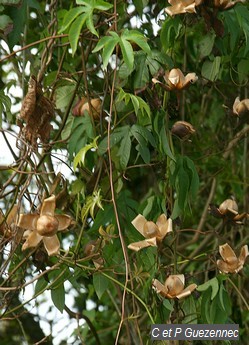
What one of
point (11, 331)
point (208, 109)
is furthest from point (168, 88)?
point (11, 331)

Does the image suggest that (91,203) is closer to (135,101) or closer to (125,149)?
(125,149)

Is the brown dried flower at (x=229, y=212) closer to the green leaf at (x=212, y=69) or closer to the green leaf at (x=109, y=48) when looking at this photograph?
the green leaf at (x=212, y=69)

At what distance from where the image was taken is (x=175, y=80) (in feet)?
5.49

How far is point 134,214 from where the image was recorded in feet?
6.04

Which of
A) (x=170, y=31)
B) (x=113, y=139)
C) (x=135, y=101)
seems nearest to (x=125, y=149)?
(x=113, y=139)

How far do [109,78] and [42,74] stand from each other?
151 millimetres

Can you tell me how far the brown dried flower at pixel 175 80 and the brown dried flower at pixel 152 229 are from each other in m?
0.23

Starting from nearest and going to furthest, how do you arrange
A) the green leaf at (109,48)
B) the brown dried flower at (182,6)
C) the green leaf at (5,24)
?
the green leaf at (109,48) < the brown dried flower at (182,6) < the green leaf at (5,24)

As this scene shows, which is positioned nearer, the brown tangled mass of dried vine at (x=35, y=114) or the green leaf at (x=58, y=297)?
the brown tangled mass of dried vine at (x=35, y=114)

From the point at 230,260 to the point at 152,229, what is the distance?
0.53ft

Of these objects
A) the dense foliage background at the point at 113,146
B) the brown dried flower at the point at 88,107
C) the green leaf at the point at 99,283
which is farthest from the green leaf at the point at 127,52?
the green leaf at the point at 99,283

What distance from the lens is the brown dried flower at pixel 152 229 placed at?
164cm

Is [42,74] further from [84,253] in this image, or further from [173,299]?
[173,299]

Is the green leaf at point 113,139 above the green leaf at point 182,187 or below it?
above
